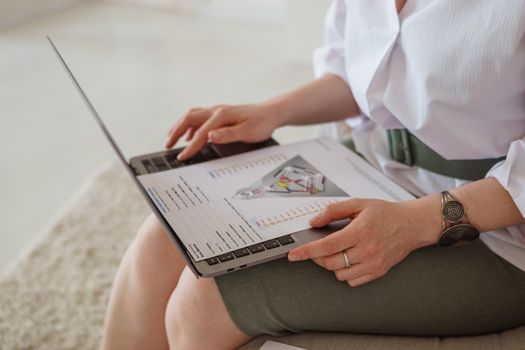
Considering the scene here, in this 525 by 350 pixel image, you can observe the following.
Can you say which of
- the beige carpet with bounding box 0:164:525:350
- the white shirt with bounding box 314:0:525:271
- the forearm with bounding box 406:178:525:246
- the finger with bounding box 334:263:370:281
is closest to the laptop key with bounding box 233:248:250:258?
the finger with bounding box 334:263:370:281

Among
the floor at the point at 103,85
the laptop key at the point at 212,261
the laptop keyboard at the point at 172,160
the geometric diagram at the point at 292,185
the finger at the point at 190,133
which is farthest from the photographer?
the floor at the point at 103,85

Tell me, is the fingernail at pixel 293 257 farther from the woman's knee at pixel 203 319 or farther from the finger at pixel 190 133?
the finger at pixel 190 133

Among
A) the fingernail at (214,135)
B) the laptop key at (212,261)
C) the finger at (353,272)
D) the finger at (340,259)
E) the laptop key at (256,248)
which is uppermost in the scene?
the fingernail at (214,135)

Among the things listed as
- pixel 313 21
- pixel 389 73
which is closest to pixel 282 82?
pixel 313 21

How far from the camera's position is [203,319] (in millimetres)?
784

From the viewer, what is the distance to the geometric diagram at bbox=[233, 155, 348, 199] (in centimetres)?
Answer: 87

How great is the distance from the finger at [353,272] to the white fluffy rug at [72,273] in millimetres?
743

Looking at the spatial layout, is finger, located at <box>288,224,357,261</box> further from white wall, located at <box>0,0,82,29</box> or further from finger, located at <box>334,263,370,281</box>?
white wall, located at <box>0,0,82,29</box>

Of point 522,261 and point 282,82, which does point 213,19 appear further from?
point 522,261

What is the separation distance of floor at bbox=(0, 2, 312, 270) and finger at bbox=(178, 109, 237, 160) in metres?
0.83

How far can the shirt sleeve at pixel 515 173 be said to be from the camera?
29.7 inches

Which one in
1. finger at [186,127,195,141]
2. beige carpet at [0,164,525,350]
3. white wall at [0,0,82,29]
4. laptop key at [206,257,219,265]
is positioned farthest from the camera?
white wall at [0,0,82,29]

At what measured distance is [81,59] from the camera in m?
2.96

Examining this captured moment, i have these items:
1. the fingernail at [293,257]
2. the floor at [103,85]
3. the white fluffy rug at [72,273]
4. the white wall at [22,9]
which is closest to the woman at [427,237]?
the fingernail at [293,257]
